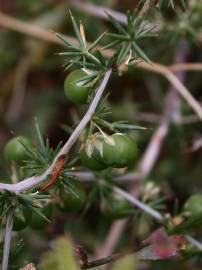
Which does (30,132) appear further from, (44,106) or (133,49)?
(133,49)

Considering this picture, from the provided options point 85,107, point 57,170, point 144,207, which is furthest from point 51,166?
point 85,107

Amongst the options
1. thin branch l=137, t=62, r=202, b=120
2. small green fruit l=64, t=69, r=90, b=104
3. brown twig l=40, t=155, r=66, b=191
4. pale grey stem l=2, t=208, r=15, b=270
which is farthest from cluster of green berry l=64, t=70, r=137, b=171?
thin branch l=137, t=62, r=202, b=120

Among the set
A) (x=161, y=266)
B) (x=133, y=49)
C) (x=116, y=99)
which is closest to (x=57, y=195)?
(x=133, y=49)

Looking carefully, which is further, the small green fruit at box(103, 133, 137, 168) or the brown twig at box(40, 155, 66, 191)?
the small green fruit at box(103, 133, 137, 168)

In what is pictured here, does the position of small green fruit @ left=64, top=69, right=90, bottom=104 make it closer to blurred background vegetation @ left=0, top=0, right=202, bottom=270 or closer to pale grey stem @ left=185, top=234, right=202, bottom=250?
pale grey stem @ left=185, top=234, right=202, bottom=250

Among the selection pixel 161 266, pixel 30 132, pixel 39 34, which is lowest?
pixel 161 266

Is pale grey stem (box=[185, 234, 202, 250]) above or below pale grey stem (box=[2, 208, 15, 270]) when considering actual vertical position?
below

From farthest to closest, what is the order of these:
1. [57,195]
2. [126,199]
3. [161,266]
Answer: [161,266] < [126,199] < [57,195]

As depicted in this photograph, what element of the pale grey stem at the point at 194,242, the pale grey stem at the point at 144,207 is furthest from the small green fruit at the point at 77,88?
the pale grey stem at the point at 194,242

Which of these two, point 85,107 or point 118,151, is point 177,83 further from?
point 118,151
